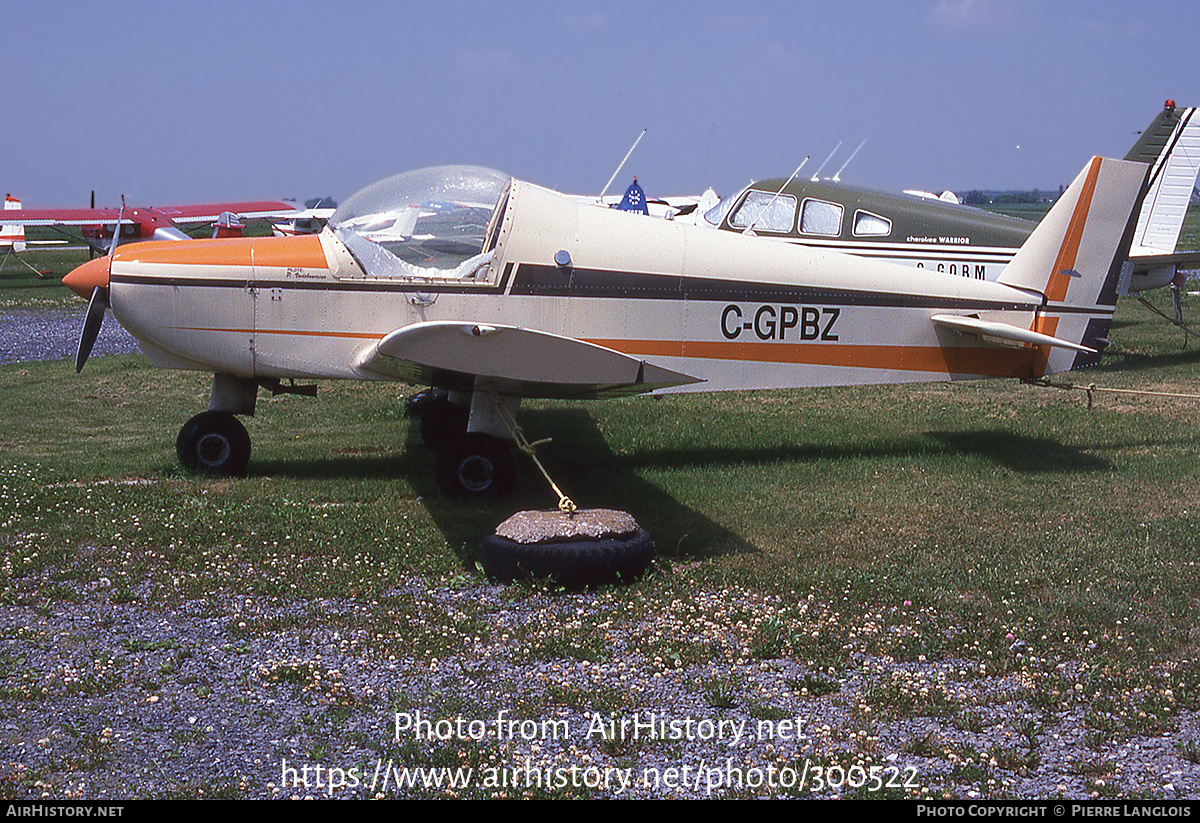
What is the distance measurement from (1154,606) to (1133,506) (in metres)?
2.01

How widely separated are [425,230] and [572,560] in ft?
9.60

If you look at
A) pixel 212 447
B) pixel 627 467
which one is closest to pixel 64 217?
pixel 212 447

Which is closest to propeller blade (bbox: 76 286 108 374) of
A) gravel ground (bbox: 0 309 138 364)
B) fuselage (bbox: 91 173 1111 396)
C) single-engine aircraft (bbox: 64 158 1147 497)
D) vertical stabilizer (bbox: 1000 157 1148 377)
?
Result: single-engine aircraft (bbox: 64 158 1147 497)

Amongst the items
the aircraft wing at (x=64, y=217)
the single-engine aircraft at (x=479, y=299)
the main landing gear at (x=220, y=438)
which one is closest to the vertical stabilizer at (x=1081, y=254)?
the single-engine aircraft at (x=479, y=299)

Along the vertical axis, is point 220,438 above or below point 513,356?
below

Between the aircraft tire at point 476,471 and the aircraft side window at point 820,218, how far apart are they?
19.2 ft

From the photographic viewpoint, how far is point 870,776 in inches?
139

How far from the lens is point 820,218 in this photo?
37.9ft

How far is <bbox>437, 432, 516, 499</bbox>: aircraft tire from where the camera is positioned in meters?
7.04

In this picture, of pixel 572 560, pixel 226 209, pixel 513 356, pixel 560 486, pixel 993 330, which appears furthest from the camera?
pixel 226 209

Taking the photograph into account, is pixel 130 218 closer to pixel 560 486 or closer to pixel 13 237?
pixel 13 237

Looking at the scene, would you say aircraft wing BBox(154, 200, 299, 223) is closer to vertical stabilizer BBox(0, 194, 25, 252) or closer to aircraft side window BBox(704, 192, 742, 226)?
vertical stabilizer BBox(0, 194, 25, 252)

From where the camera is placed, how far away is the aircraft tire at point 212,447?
7.62 m

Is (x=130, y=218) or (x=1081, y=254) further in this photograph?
(x=130, y=218)
